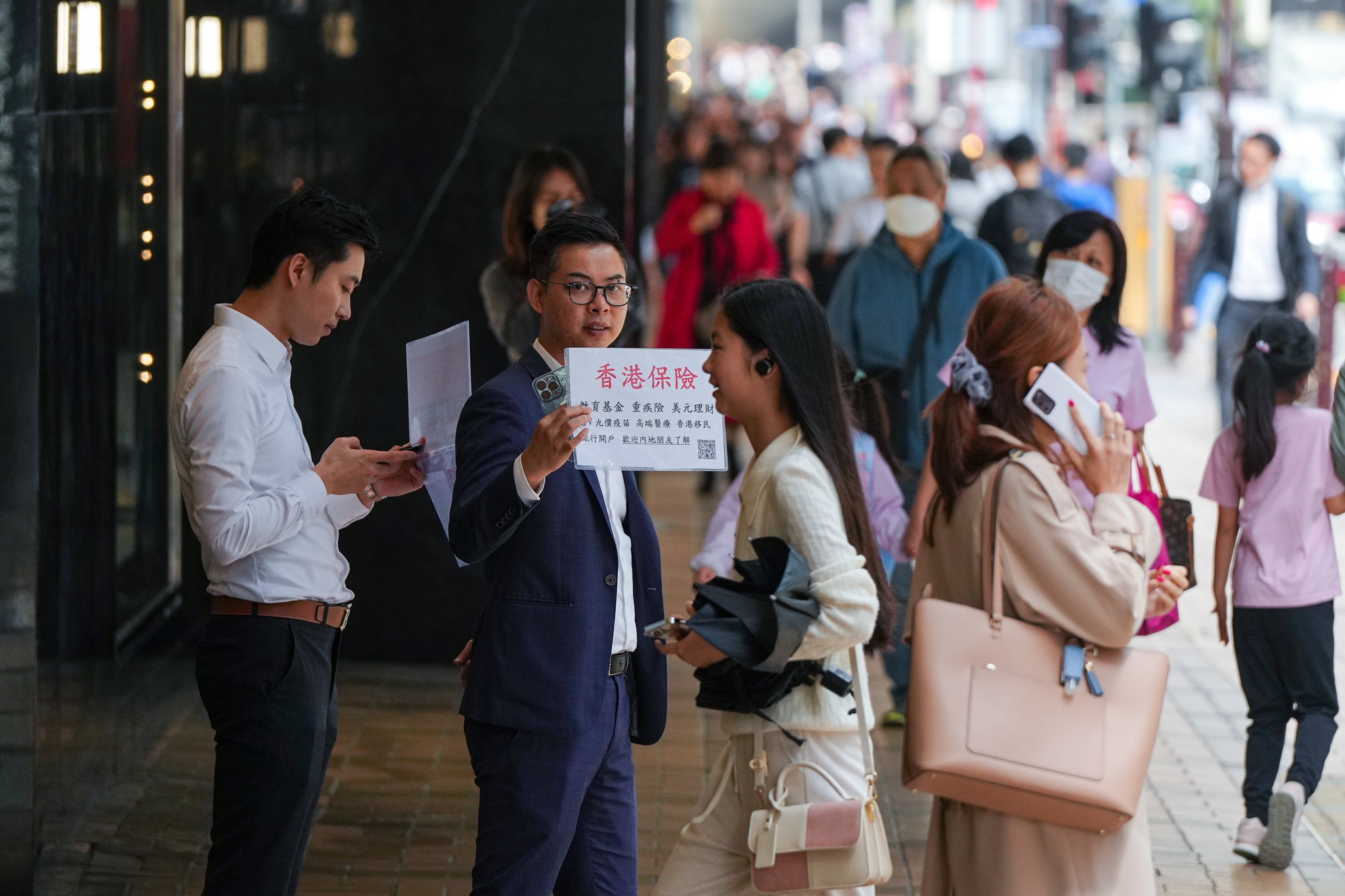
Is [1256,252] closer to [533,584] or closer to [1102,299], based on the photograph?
[1102,299]

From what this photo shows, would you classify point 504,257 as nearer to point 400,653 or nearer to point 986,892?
point 400,653

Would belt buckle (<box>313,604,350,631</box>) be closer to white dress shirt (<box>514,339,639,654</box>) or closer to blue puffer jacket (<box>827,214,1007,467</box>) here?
white dress shirt (<box>514,339,639,654</box>)

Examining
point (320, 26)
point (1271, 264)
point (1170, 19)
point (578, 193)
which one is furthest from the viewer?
point (1170, 19)

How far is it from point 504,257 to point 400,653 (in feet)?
5.84

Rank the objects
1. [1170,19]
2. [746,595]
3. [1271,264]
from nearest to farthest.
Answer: [746,595], [1271,264], [1170,19]

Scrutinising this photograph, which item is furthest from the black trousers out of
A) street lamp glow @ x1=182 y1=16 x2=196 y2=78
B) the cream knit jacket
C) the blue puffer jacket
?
street lamp glow @ x1=182 y1=16 x2=196 y2=78

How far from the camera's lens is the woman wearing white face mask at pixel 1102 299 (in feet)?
17.3

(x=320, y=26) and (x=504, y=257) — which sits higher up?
(x=320, y=26)

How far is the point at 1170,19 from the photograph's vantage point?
1788 cm

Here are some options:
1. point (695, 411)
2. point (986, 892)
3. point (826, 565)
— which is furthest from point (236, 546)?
point (986, 892)

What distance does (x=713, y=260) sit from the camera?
10289 millimetres

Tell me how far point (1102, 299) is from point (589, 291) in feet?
8.67

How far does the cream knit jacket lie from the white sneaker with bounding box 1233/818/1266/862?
227 cm

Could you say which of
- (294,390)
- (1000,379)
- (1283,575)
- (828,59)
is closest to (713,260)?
(294,390)
